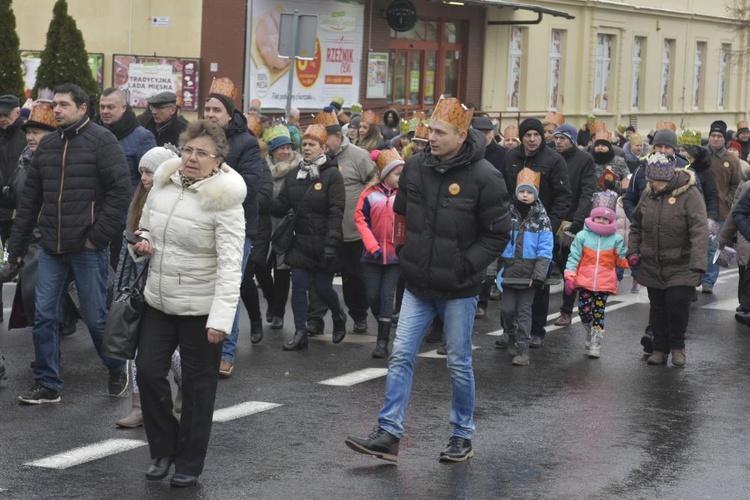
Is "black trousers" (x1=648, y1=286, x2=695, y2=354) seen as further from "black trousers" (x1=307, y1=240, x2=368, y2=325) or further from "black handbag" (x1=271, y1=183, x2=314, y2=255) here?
"black handbag" (x1=271, y1=183, x2=314, y2=255)

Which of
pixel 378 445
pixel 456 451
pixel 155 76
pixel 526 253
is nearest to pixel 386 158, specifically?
pixel 526 253

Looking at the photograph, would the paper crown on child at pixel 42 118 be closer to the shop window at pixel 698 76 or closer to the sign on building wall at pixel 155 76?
the sign on building wall at pixel 155 76

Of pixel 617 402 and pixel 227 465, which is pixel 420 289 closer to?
pixel 227 465

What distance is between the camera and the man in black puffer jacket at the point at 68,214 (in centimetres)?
914

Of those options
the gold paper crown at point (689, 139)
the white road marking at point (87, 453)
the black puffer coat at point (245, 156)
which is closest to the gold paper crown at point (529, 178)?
the black puffer coat at point (245, 156)

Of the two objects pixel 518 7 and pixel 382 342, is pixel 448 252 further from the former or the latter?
pixel 518 7

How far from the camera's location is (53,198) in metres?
9.17

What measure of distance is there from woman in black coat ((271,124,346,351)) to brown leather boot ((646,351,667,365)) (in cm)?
258

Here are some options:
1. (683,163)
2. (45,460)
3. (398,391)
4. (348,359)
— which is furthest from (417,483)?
(683,163)

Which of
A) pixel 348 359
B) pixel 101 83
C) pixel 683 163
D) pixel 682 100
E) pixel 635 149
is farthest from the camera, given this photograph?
pixel 682 100

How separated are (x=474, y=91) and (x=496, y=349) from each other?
23852mm

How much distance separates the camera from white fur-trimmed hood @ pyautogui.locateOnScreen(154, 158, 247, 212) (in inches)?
284

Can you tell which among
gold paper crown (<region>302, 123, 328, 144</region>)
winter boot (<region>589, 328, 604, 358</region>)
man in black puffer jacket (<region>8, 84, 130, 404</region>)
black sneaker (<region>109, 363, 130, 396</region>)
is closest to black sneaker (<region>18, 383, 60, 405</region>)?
man in black puffer jacket (<region>8, 84, 130, 404</region>)

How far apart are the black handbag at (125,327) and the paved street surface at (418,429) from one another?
637mm
